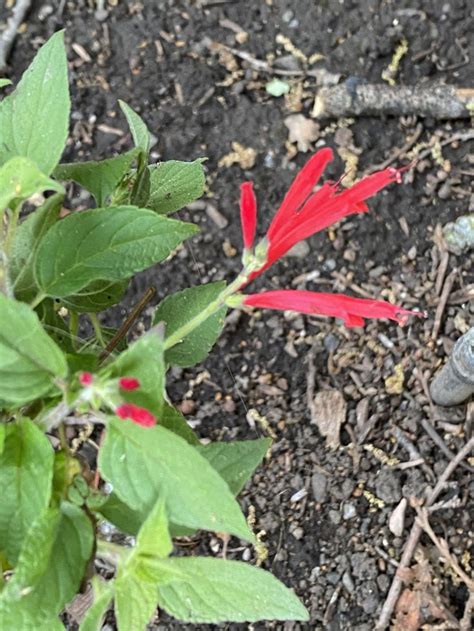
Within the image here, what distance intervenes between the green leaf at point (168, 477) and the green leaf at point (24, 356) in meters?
0.07

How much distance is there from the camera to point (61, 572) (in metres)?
0.73

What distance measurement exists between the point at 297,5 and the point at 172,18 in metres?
0.26

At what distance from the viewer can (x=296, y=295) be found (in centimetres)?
71

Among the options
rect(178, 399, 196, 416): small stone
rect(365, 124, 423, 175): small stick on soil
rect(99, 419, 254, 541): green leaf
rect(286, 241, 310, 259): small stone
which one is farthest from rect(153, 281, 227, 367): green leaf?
rect(365, 124, 423, 175): small stick on soil

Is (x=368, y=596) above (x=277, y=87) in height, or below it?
below

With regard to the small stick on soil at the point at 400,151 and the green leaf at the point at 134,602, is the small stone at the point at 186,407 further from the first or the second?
the green leaf at the point at 134,602

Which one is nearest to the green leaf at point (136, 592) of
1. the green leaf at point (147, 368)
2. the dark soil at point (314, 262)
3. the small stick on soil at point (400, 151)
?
the green leaf at point (147, 368)

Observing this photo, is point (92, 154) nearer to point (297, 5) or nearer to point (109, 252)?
point (297, 5)

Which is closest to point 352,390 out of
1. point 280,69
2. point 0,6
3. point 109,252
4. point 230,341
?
point 230,341

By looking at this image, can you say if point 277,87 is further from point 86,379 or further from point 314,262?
point 86,379

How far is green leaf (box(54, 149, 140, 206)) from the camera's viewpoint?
32.2 inches

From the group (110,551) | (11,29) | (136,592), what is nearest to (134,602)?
(136,592)

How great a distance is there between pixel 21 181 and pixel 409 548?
991 mm

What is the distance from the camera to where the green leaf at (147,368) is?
0.61 metres
